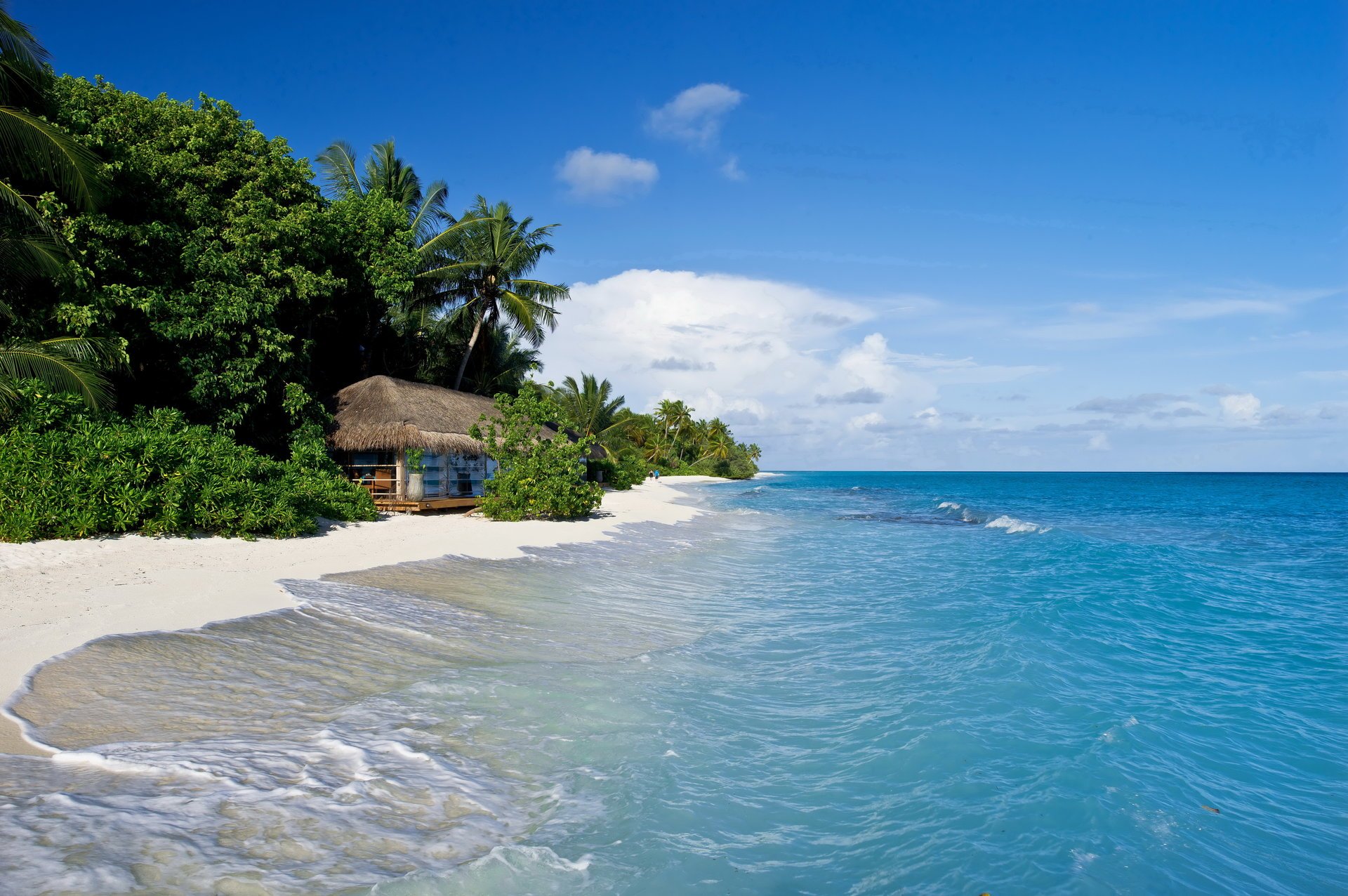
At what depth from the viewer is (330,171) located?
78.5 feet

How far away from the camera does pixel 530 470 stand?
1705 centimetres

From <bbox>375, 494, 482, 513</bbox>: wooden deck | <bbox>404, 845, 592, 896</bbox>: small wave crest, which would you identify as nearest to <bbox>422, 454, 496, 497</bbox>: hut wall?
<bbox>375, 494, 482, 513</bbox>: wooden deck

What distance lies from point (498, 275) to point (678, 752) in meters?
21.6

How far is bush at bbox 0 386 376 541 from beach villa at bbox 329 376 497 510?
4679mm

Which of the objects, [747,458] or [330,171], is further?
[747,458]

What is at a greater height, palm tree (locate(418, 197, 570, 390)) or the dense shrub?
palm tree (locate(418, 197, 570, 390))

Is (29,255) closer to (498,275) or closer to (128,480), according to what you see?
(128,480)

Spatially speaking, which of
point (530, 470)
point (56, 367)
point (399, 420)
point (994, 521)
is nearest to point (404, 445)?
point (399, 420)

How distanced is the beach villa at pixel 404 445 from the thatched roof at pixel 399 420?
2 centimetres

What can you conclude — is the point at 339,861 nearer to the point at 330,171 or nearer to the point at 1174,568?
the point at 1174,568

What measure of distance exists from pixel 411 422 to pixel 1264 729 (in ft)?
52.9

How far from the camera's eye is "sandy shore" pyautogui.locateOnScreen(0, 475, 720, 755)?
5488 millimetres

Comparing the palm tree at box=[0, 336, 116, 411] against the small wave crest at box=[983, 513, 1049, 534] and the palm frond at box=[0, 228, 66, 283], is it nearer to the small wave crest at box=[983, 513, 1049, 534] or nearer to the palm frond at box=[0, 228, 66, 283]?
the palm frond at box=[0, 228, 66, 283]

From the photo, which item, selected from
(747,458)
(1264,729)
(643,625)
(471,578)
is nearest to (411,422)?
(471,578)
